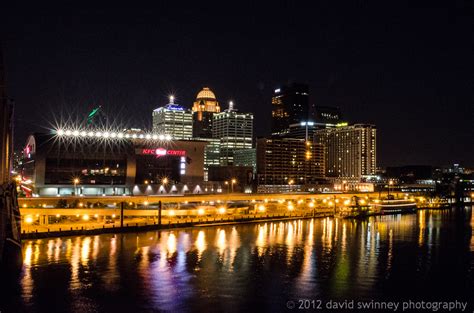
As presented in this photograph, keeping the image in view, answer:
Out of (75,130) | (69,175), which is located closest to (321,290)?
(69,175)

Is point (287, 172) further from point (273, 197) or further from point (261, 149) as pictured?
point (273, 197)

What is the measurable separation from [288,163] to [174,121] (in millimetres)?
50521

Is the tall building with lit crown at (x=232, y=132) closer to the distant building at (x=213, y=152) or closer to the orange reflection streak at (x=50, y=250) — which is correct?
the distant building at (x=213, y=152)

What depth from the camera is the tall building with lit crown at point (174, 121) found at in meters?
184

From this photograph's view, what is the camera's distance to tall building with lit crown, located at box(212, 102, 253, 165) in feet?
618

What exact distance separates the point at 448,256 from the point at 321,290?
15945 millimetres

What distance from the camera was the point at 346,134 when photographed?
192 m

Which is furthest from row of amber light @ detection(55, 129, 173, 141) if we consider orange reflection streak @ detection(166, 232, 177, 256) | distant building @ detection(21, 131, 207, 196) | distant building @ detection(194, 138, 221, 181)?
distant building @ detection(194, 138, 221, 181)

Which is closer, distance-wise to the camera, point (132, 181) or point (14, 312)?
point (14, 312)

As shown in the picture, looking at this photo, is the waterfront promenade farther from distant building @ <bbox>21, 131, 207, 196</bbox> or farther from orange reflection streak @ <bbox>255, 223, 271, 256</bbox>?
distant building @ <bbox>21, 131, 207, 196</bbox>

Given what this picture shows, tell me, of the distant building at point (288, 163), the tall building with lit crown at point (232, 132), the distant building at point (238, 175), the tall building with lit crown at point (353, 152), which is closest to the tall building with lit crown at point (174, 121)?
the tall building with lit crown at point (232, 132)

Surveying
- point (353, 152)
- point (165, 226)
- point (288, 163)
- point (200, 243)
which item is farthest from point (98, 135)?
point (353, 152)

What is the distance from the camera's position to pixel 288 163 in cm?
15862

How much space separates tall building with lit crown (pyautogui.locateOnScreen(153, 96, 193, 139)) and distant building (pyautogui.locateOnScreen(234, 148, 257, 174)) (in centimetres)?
→ 2094
